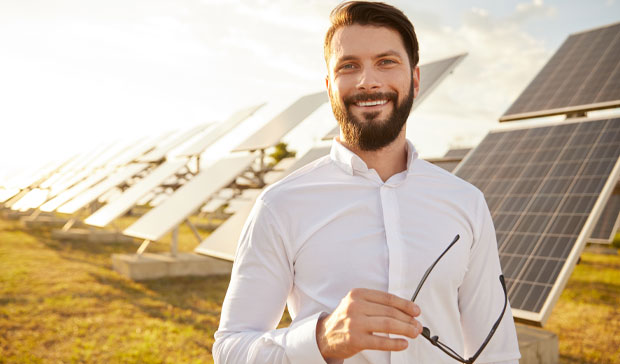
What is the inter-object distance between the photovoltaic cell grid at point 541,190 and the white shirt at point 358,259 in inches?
78.4

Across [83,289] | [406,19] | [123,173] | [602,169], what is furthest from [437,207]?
[123,173]

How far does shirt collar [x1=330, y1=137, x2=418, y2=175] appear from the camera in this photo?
155cm

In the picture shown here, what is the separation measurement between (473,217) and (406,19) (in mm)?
733

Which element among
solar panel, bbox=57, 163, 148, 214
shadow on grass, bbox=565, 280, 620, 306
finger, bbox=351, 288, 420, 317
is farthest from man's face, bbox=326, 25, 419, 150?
solar panel, bbox=57, 163, 148, 214

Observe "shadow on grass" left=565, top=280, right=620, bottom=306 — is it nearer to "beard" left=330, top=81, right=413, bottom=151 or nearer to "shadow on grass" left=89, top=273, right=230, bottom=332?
"shadow on grass" left=89, top=273, right=230, bottom=332

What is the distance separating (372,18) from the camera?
1.51 meters

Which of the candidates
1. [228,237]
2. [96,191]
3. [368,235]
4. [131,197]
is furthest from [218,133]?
[368,235]

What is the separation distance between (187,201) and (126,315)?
1.97 meters

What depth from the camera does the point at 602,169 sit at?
13.9 ft

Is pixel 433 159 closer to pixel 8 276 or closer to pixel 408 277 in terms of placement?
pixel 408 277

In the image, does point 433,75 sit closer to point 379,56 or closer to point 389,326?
point 379,56

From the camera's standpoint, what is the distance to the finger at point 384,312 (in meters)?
1.08

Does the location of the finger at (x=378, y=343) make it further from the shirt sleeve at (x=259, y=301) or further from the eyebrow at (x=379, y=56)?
the eyebrow at (x=379, y=56)

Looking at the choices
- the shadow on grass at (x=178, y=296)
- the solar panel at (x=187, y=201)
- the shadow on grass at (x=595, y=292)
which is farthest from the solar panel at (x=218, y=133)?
the shadow on grass at (x=595, y=292)
